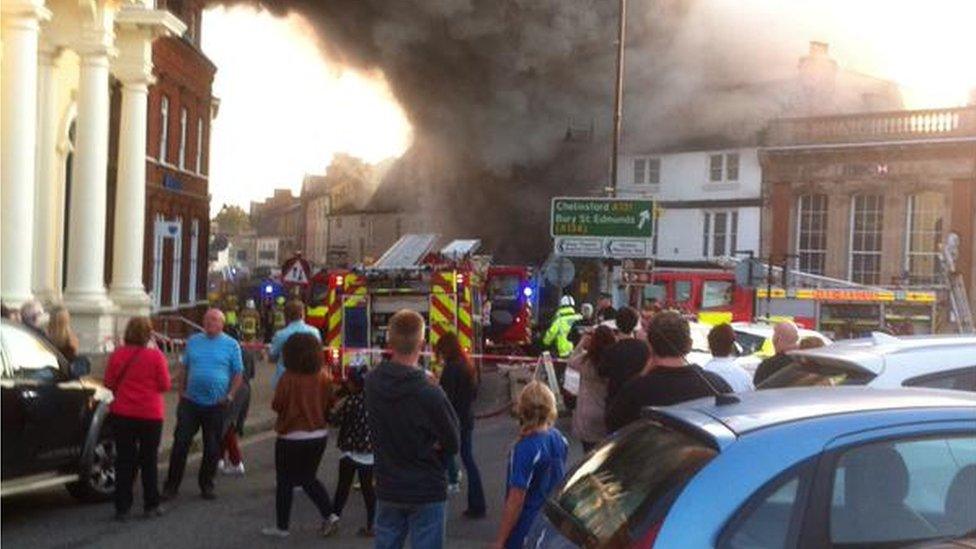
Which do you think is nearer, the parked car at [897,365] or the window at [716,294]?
the parked car at [897,365]

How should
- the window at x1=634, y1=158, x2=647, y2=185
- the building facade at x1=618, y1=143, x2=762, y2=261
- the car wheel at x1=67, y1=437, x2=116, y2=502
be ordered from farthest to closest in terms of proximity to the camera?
the window at x1=634, y1=158, x2=647, y2=185 < the building facade at x1=618, y1=143, x2=762, y2=261 < the car wheel at x1=67, y1=437, x2=116, y2=502

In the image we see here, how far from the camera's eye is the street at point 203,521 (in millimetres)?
7426

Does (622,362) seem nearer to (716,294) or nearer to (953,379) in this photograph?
(953,379)

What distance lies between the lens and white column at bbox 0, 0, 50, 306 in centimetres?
1506

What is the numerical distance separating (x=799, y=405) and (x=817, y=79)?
117 ft

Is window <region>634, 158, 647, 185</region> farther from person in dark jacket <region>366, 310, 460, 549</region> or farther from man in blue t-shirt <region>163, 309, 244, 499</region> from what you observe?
person in dark jacket <region>366, 310, 460, 549</region>

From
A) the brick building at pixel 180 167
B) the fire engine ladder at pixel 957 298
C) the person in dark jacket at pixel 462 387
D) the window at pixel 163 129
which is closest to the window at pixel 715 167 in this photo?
the fire engine ladder at pixel 957 298

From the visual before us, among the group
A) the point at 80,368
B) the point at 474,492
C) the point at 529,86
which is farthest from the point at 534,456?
the point at 529,86

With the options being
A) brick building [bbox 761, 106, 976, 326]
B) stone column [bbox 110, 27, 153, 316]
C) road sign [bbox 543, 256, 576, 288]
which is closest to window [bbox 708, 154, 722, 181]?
brick building [bbox 761, 106, 976, 326]

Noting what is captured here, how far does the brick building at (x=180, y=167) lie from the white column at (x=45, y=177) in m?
5.21

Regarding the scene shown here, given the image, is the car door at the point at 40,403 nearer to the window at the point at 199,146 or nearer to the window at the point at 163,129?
the window at the point at 163,129

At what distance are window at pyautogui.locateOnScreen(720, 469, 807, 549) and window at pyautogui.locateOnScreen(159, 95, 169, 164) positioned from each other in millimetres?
24323

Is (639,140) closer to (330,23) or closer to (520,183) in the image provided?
(520,183)

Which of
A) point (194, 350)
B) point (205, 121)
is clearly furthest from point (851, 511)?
point (205, 121)
